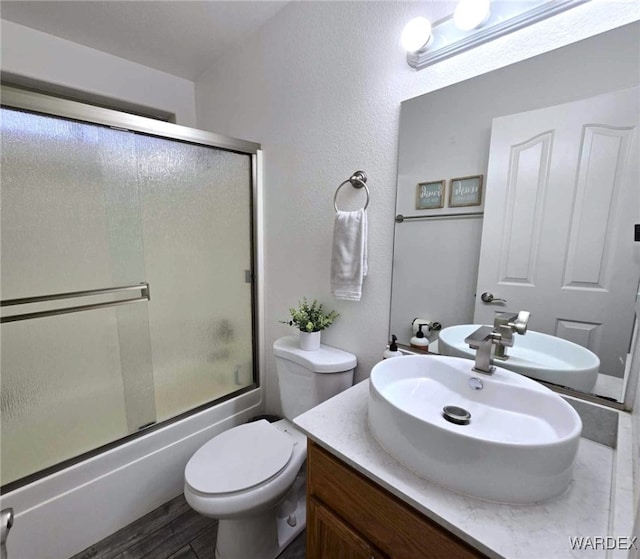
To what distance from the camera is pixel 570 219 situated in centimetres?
83

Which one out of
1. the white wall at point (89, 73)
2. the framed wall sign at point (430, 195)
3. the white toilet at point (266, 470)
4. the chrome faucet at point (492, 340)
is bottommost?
the white toilet at point (266, 470)

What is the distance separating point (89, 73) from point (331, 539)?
2.58m

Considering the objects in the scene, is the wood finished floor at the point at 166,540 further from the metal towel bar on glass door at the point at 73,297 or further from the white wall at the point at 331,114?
the metal towel bar on glass door at the point at 73,297

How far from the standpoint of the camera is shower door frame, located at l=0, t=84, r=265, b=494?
109 cm

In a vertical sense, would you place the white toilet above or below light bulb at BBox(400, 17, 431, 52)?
below

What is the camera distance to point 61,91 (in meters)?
1.71

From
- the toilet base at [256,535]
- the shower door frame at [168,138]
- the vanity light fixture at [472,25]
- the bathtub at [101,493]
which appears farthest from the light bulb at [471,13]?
the bathtub at [101,493]

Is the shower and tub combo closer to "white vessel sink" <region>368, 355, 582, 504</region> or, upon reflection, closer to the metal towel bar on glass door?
the metal towel bar on glass door

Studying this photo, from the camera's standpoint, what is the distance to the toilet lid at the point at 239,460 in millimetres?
1035

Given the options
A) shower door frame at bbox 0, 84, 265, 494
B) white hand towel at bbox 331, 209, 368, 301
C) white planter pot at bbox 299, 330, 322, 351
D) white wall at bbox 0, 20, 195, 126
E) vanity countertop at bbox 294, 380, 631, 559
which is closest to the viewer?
vanity countertop at bbox 294, 380, 631, 559

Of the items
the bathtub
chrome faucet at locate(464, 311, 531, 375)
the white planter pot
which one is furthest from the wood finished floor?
chrome faucet at locate(464, 311, 531, 375)

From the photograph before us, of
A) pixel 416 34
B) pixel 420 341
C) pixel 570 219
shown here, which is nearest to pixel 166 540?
pixel 420 341

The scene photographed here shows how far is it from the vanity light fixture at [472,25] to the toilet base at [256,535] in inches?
70.3

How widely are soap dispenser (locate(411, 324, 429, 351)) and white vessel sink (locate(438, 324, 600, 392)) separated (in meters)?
0.17
